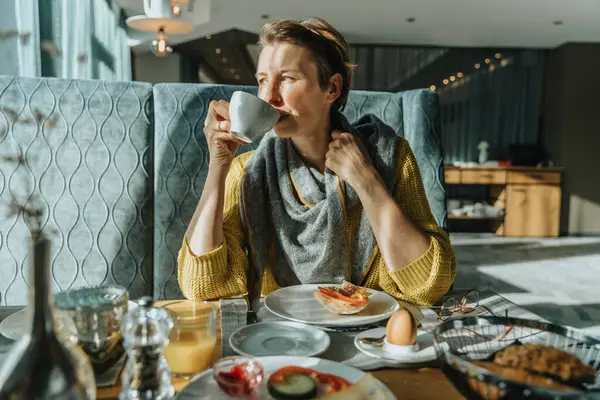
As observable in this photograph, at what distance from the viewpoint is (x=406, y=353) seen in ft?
2.33

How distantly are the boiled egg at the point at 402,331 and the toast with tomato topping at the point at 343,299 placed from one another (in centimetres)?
16

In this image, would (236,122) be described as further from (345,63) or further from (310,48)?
(345,63)


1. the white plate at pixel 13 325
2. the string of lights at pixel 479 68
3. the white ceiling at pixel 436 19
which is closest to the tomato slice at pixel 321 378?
the white plate at pixel 13 325

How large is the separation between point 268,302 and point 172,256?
81 cm

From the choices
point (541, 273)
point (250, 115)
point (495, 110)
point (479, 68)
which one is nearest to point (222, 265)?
point (250, 115)

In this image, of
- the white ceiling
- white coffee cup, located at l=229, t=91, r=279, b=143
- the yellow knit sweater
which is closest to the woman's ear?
the yellow knit sweater

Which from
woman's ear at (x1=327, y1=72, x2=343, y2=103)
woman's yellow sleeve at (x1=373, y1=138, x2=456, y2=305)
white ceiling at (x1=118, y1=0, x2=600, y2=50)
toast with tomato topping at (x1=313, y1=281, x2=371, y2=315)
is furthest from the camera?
white ceiling at (x1=118, y1=0, x2=600, y2=50)

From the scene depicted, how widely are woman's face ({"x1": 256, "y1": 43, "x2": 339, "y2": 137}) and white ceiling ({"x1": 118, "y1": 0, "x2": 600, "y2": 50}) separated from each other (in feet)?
14.0

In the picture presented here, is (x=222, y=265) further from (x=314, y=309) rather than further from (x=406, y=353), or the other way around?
(x=406, y=353)

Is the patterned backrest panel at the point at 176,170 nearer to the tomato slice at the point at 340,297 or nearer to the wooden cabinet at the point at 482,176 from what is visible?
the tomato slice at the point at 340,297

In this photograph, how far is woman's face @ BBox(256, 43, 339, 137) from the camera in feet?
3.90

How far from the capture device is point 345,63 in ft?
4.39

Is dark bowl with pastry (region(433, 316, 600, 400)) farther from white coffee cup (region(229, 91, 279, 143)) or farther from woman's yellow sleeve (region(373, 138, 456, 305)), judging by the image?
white coffee cup (region(229, 91, 279, 143))

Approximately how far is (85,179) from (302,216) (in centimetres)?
80
